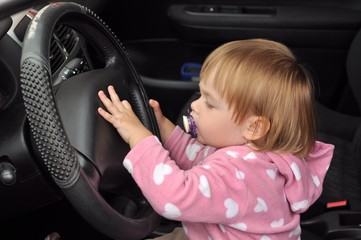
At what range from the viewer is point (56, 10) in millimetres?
896

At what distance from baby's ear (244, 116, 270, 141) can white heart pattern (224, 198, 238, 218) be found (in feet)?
0.46

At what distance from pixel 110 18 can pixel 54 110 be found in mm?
1387

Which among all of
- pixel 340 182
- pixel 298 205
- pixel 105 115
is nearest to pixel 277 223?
pixel 298 205

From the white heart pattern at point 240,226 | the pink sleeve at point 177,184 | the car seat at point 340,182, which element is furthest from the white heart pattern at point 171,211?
the car seat at point 340,182

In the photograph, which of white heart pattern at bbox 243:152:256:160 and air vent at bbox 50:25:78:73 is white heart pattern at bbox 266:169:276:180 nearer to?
white heart pattern at bbox 243:152:256:160

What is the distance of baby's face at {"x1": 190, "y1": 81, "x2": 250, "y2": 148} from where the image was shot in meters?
1.01

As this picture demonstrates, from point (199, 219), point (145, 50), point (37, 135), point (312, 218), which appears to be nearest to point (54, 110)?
point (37, 135)

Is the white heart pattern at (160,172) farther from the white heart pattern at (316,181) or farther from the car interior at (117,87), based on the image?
the white heart pattern at (316,181)

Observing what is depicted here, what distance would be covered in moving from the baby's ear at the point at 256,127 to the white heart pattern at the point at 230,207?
142 mm

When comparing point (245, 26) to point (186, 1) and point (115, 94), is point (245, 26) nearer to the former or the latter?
point (186, 1)

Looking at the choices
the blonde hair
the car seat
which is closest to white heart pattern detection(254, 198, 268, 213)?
the blonde hair

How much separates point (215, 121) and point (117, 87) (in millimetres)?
203

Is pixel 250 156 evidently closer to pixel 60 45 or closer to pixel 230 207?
pixel 230 207

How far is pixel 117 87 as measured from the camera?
1.06 m
